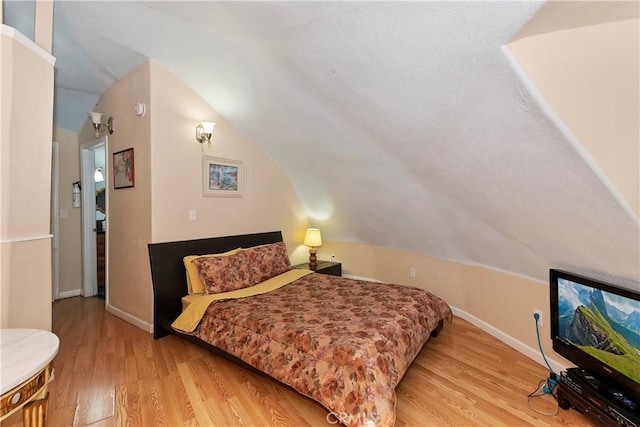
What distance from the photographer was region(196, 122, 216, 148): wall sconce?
3146 mm

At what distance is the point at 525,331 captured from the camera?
2609mm

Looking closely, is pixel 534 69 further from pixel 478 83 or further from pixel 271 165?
pixel 271 165

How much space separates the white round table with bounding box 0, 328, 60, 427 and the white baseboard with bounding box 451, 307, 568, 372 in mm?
3119

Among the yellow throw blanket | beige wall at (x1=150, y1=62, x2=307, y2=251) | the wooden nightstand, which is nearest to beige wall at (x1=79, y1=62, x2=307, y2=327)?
beige wall at (x1=150, y1=62, x2=307, y2=251)

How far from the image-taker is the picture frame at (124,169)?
307 cm

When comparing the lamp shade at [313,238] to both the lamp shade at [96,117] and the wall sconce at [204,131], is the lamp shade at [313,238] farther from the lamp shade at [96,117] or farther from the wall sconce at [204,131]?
the lamp shade at [96,117]

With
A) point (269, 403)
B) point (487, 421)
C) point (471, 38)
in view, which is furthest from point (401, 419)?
point (471, 38)

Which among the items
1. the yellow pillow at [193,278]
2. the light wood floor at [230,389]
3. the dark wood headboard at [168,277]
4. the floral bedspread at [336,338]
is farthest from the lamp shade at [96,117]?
the floral bedspread at [336,338]

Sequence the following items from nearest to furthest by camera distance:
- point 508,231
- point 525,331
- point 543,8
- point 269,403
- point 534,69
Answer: point 543,8
point 534,69
point 269,403
point 508,231
point 525,331

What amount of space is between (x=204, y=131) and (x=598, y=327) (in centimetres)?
351

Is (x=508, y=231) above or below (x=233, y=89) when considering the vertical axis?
below

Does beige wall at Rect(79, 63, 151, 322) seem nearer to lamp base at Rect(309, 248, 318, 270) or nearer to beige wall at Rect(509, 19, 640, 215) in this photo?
lamp base at Rect(309, 248, 318, 270)

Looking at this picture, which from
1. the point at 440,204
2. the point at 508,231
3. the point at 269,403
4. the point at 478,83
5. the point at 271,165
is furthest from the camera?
the point at 271,165

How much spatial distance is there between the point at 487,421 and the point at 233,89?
326 centimetres
